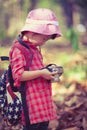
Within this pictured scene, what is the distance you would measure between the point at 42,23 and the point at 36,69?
40 cm

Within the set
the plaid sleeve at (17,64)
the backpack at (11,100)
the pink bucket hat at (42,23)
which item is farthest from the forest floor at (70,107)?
the pink bucket hat at (42,23)

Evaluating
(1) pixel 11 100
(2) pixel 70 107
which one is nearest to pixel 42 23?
(1) pixel 11 100

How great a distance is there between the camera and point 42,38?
402 centimetres

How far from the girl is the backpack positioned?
0.12 ft

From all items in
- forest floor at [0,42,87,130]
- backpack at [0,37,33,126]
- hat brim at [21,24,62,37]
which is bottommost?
forest floor at [0,42,87,130]

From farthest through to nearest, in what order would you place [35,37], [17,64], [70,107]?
[70,107]
[35,37]
[17,64]

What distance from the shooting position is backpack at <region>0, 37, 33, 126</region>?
3.99m

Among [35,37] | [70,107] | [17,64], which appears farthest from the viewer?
[70,107]

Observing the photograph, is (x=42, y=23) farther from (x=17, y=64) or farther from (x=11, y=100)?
(x=11, y=100)

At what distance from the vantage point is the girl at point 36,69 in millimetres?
3918

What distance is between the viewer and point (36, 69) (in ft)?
13.2

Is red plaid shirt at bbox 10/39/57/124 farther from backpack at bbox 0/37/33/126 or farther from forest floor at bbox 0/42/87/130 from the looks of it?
forest floor at bbox 0/42/87/130

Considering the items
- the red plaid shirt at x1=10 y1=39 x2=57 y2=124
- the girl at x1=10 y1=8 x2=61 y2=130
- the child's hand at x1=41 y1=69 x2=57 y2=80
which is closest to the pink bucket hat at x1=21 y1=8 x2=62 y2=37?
the girl at x1=10 y1=8 x2=61 y2=130

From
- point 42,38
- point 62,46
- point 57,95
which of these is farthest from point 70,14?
point 42,38
